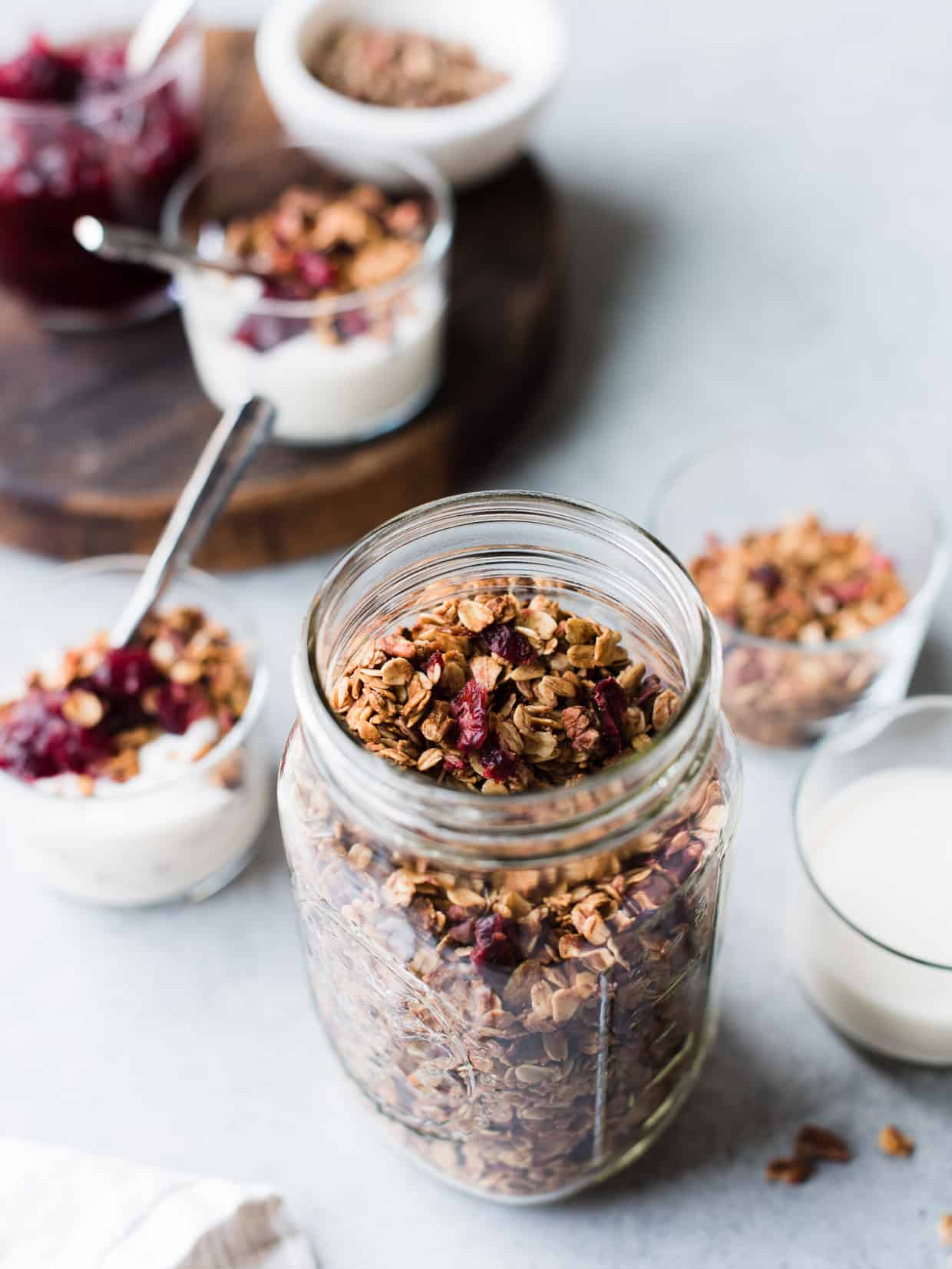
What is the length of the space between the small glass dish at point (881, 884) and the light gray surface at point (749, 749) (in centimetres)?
6

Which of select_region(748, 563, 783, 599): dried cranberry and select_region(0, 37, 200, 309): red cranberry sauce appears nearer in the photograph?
select_region(748, 563, 783, 599): dried cranberry

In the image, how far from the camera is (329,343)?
129cm

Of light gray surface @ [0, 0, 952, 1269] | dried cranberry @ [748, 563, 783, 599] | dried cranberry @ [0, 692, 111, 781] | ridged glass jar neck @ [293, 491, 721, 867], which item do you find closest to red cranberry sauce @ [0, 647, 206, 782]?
dried cranberry @ [0, 692, 111, 781]

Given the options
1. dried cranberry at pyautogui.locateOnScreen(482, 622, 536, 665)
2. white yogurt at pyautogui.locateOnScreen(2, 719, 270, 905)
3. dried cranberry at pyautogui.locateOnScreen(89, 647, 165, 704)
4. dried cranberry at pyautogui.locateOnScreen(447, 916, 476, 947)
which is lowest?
white yogurt at pyautogui.locateOnScreen(2, 719, 270, 905)

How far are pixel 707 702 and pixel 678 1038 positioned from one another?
281mm

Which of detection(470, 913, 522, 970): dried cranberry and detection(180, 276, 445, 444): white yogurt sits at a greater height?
detection(470, 913, 522, 970): dried cranberry

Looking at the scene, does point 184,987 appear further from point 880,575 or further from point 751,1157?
point 880,575

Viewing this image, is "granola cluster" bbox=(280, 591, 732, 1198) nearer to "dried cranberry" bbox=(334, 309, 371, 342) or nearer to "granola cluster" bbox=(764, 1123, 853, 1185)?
"granola cluster" bbox=(764, 1123, 853, 1185)

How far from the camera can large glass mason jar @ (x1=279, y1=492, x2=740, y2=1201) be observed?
0.74 m

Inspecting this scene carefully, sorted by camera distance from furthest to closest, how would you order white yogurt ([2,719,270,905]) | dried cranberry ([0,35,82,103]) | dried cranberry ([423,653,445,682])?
dried cranberry ([0,35,82,103]) < white yogurt ([2,719,270,905]) < dried cranberry ([423,653,445,682])

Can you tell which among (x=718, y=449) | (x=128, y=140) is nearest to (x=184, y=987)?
(x=718, y=449)

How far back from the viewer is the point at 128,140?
1.40m

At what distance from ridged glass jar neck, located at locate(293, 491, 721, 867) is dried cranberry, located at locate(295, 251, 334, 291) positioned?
531mm

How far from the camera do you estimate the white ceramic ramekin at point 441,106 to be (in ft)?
4.72
